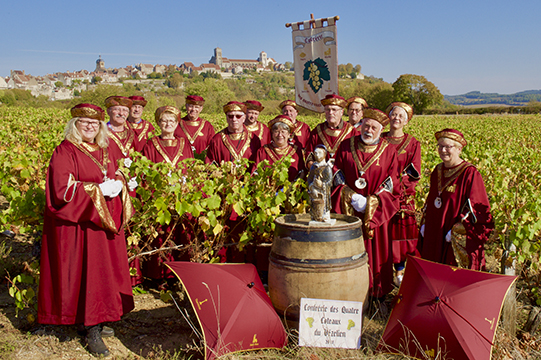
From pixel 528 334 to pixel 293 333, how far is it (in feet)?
6.44

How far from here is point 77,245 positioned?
3.12 meters

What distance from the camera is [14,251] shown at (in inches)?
222

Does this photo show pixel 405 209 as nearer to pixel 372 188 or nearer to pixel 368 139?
pixel 372 188

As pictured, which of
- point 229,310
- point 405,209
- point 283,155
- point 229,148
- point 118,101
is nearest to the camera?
point 229,310

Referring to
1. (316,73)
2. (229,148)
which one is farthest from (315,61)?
(229,148)

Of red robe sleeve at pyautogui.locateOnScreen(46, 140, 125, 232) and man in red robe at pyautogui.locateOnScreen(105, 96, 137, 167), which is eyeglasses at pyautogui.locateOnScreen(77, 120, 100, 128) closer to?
red robe sleeve at pyautogui.locateOnScreen(46, 140, 125, 232)

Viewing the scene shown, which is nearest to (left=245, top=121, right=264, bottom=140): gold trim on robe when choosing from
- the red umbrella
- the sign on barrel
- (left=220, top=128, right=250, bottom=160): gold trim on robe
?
(left=220, top=128, right=250, bottom=160): gold trim on robe

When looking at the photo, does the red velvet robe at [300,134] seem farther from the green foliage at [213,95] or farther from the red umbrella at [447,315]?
the green foliage at [213,95]

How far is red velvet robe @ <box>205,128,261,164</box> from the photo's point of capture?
5383 mm

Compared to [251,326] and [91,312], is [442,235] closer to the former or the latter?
[251,326]

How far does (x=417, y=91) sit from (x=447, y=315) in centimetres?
5961

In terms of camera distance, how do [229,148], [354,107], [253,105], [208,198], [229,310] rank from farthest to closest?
[253,105]
[354,107]
[229,148]
[208,198]
[229,310]

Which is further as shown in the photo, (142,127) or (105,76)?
(105,76)

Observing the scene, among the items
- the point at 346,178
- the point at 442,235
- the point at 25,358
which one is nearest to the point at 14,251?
the point at 25,358
